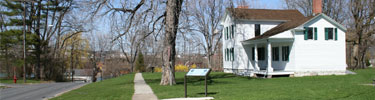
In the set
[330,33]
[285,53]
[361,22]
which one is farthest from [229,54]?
[361,22]

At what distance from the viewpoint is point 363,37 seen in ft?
112

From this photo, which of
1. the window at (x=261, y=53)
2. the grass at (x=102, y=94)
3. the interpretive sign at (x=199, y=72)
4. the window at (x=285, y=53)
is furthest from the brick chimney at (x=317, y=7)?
the interpretive sign at (x=199, y=72)

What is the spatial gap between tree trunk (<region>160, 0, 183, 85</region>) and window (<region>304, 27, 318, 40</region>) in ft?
35.4

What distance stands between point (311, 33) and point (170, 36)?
11870mm

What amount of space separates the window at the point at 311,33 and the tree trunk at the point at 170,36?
10.8 meters

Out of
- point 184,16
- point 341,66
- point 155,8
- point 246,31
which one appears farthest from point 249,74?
point 155,8

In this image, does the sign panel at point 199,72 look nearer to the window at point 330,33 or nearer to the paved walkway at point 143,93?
the paved walkway at point 143,93

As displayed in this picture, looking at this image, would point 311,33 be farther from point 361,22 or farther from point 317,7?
point 361,22

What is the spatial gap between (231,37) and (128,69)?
95.3 feet

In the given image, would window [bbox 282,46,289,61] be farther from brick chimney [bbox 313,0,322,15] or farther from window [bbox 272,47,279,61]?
brick chimney [bbox 313,0,322,15]

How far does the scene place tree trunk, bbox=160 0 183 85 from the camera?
16281 mm

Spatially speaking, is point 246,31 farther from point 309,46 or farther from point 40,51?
point 40,51

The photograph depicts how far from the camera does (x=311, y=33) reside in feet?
74.7

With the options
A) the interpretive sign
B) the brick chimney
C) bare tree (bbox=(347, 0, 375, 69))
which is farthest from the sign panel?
bare tree (bbox=(347, 0, 375, 69))
